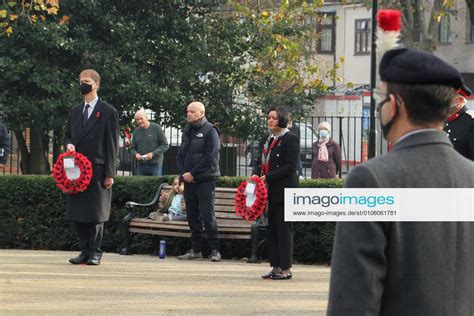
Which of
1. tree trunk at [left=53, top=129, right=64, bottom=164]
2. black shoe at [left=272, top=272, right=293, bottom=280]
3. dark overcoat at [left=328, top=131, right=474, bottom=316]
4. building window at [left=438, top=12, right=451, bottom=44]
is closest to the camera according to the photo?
dark overcoat at [left=328, top=131, right=474, bottom=316]

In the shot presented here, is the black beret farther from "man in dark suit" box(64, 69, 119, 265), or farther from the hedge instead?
the hedge

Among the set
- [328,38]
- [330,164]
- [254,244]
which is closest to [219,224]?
[254,244]

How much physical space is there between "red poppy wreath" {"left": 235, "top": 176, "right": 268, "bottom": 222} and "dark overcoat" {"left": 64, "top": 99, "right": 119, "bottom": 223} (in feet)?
5.19

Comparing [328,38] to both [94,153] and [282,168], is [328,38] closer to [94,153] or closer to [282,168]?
[94,153]

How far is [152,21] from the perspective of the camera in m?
21.9

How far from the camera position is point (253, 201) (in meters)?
13.7

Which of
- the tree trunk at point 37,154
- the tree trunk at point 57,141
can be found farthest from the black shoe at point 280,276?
the tree trunk at point 37,154

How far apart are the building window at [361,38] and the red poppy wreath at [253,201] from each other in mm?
45645

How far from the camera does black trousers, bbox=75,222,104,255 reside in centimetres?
1345

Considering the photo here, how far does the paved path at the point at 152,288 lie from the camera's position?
1030 cm

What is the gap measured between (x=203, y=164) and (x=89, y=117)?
1.90 meters

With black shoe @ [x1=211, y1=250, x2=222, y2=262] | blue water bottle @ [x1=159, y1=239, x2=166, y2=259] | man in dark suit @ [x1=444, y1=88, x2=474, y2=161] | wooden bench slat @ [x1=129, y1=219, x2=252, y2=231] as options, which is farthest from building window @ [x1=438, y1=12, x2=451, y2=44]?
man in dark suit @ [x1=444, y1=88, x2=474, y2=161]

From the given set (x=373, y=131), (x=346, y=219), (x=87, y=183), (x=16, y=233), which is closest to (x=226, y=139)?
(x=373, y=131)

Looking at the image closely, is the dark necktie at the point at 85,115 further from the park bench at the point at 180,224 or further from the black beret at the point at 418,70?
the black beret at the point at 418,70
